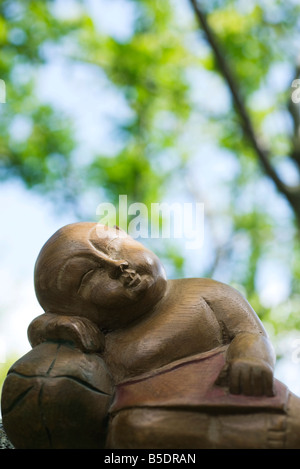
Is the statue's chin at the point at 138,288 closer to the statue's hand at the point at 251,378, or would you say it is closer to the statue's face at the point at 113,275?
the statue's face at the point at 113,275

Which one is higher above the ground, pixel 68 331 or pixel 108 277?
pixel 108 277

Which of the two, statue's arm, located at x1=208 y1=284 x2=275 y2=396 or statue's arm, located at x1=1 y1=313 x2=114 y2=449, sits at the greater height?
statue's arm, located at x1=208 y1=284 x2=275 y2=396

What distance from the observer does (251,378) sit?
1.96 metres

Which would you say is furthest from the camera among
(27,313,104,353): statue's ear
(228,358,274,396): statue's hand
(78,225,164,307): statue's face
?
(78,225,164,307): statue's face

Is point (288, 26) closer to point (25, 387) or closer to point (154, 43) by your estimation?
point (154, 43)

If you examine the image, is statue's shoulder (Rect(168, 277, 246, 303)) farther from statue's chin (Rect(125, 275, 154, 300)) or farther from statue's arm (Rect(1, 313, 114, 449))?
statue's arm (Rect(1, 313, 114, 449))

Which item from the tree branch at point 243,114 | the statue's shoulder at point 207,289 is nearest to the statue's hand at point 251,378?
the statue's shoulder at point 207,289

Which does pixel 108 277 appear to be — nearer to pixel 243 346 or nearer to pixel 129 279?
pixel 129 279

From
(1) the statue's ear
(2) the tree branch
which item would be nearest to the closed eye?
(1) the statue's ear

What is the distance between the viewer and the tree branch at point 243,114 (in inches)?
224

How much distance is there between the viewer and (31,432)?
6.72 feet

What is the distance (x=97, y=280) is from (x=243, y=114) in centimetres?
400

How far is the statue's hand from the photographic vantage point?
6.41ft

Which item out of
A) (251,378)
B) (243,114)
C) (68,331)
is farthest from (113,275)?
(243,114)
